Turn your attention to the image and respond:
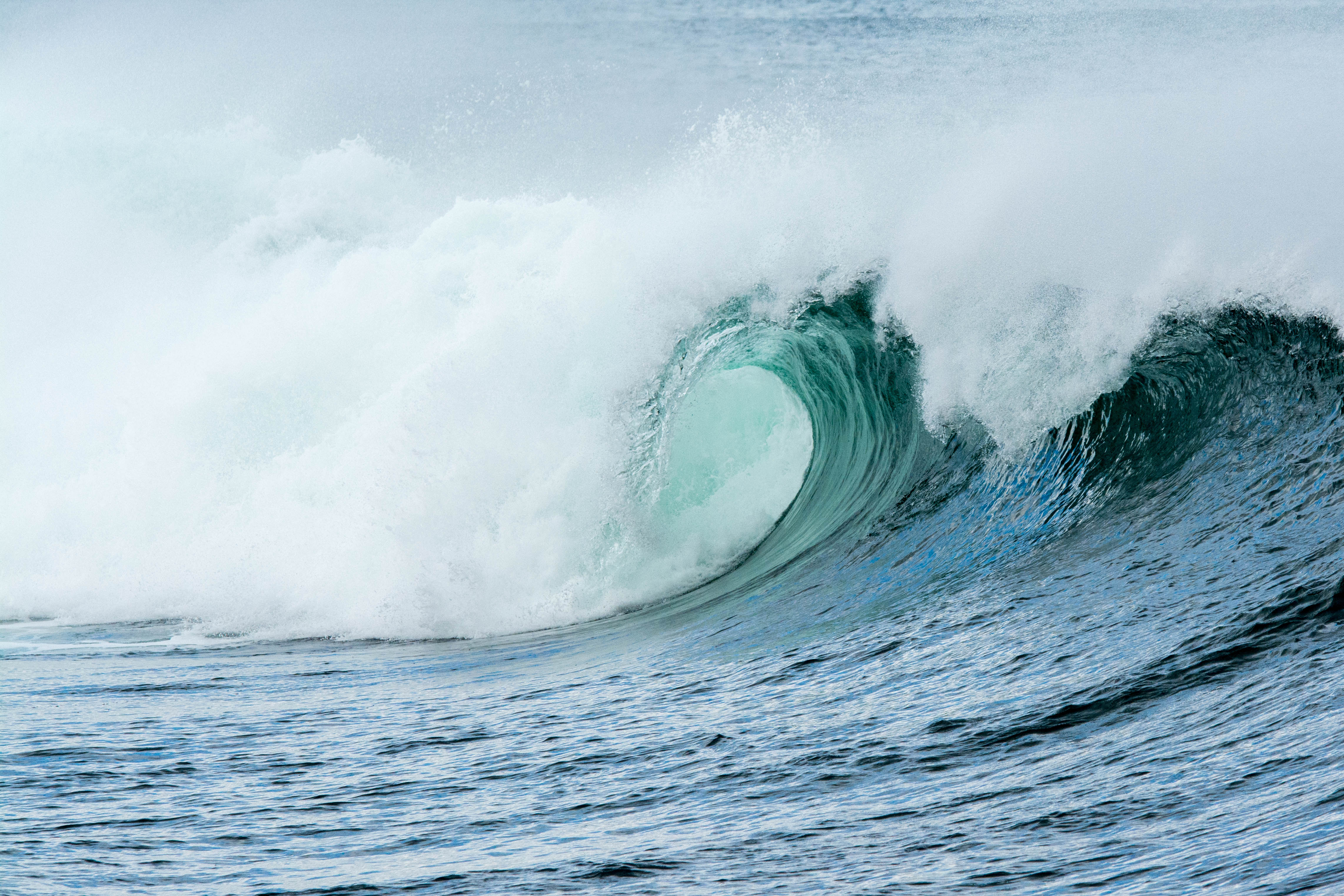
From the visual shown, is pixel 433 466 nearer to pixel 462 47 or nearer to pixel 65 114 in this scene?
pixel 65 114

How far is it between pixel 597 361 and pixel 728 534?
1.70 meters

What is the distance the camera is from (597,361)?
8812 millimetres

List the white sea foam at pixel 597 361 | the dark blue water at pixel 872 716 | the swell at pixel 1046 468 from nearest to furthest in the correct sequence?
the dark blue water at pixel 872 716, the swell at pixel 1046 468, the white sea foam at pixel 597 361

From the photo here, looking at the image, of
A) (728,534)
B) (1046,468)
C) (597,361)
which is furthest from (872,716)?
(597,361)

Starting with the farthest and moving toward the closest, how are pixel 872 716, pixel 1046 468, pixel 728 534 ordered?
pixel 728 534 → pixel 1046 468 → pixel 872 716

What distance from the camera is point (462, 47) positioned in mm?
35781

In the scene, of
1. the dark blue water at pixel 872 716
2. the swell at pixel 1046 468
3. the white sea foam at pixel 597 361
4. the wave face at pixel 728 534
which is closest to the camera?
the dark blue water at pixel 872 716

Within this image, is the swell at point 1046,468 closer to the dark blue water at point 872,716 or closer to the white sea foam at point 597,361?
the dark blue water at point 872,716

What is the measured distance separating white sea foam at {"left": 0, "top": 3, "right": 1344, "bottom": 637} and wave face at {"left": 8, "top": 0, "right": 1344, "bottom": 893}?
39mm

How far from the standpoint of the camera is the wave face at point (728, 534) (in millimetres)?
3750

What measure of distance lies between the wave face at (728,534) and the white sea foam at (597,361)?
0.13 ft

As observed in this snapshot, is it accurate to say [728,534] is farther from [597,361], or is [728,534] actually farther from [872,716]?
[872,716]

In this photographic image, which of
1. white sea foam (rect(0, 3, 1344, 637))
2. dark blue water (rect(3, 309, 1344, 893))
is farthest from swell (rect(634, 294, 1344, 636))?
white sea foam (rect(0, 3, 1344, 637))

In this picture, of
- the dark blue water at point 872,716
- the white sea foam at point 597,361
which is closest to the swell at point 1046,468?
the dark blue water at point 872,716
